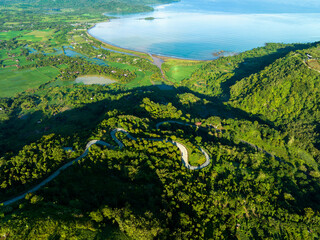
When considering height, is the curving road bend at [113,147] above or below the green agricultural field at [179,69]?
above

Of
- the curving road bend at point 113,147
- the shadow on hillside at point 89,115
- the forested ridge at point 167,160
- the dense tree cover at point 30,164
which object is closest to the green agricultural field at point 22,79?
the forested ridge at point 167,160

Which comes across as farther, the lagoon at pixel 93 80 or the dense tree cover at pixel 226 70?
the lagoon at pixel 93 80

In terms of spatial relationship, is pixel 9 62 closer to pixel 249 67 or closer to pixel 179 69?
pixel 179 69

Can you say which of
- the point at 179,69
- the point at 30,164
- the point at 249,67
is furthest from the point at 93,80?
the point at 249,67

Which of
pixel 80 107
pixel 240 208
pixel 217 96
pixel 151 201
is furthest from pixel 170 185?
pixel 217 96

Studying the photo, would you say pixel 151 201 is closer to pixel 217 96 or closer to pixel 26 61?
pixel 217 96

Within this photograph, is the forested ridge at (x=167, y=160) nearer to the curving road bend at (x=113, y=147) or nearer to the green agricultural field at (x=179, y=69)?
the curving road bend at (x=113, y=147)
